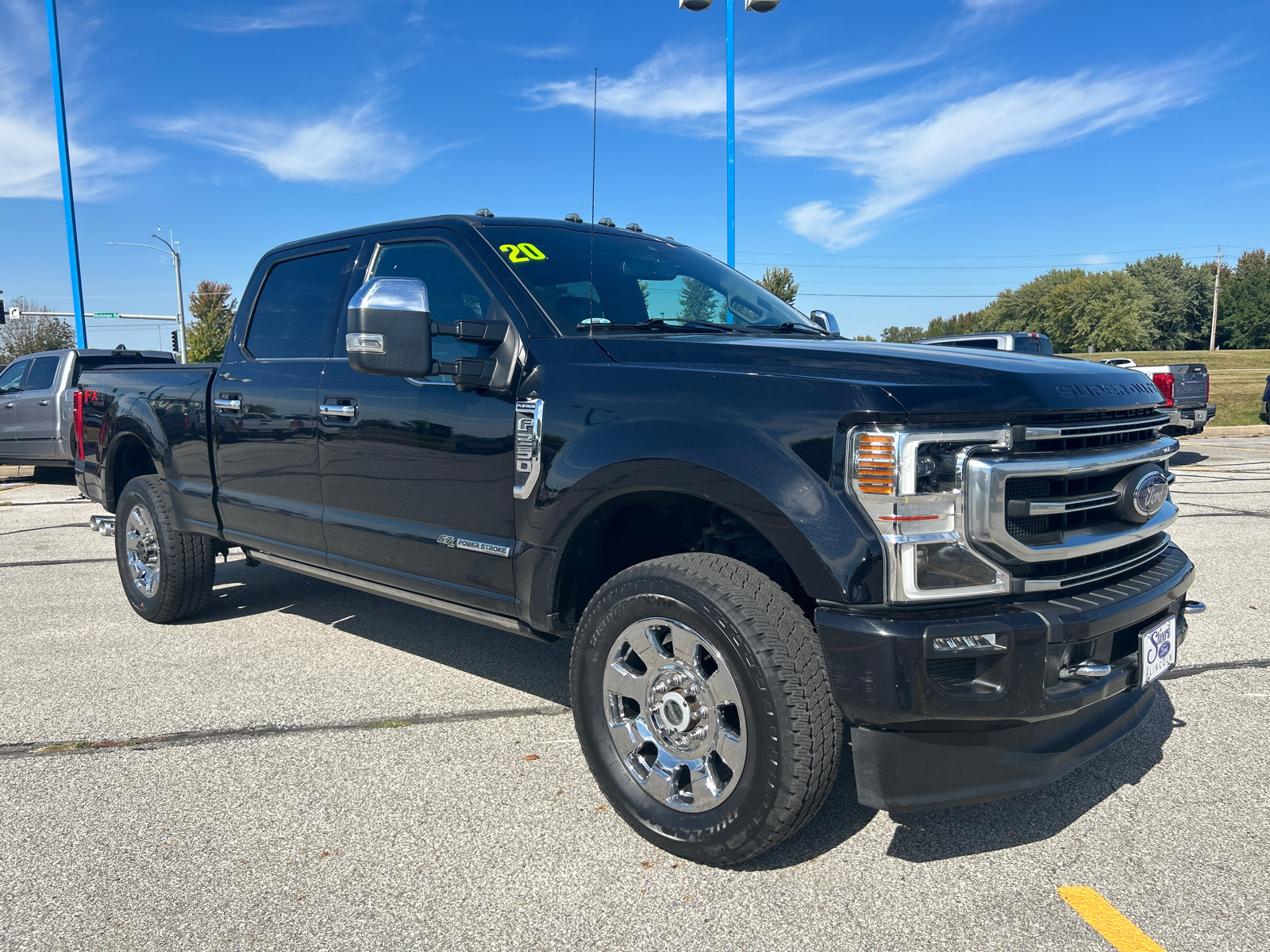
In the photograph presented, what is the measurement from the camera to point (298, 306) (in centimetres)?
454

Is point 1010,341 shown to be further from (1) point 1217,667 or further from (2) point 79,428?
(2) point 79,428

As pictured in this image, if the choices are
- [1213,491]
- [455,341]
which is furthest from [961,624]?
[1213,491]

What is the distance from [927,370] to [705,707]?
1155 mm

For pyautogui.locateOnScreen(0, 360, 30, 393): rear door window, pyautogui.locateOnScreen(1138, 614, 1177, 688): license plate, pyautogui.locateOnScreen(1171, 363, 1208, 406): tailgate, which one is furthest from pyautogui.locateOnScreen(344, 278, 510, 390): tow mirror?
pyautogui.locateOnScreen(1171, 363, 1208, 406): tailgate

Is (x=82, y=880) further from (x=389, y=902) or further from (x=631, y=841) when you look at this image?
(x=631, y=841)

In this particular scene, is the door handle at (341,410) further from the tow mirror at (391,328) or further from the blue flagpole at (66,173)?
the blue flagpole at (66,173)

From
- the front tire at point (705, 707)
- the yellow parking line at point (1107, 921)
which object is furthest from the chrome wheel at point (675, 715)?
the yellow parking line at point (1107, 921)

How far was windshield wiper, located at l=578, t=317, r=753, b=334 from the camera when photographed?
134 inches

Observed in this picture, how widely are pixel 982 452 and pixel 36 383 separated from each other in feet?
48.0

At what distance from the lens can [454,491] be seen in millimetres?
3445

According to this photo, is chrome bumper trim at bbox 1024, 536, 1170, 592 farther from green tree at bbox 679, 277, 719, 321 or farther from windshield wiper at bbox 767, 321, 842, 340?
green tree at bbox 679, 277, 719, 321

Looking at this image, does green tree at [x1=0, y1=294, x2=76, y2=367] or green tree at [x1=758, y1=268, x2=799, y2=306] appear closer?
green tree at [x1=758, y1=268, x2=799, y2=306]

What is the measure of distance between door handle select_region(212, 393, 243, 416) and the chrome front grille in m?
3.60

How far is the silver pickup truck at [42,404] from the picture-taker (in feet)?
42.0
